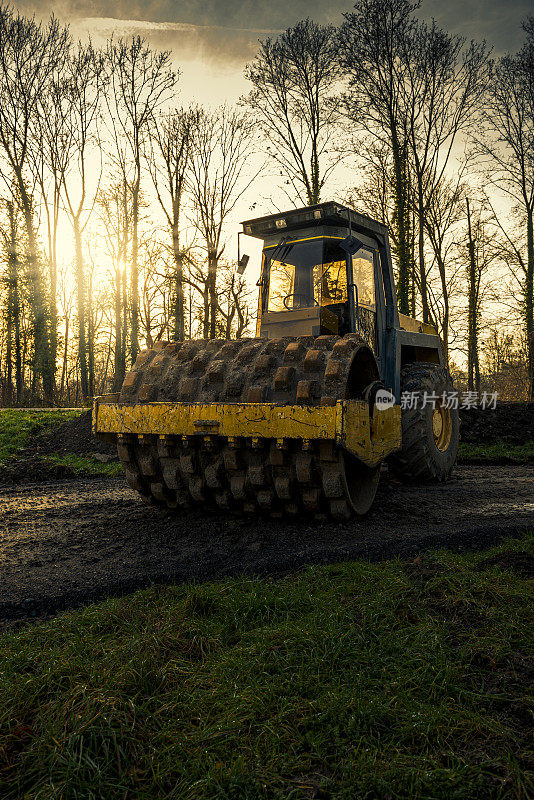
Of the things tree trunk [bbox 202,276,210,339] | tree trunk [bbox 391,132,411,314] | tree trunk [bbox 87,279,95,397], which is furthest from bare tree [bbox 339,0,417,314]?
tree trunk [bbox 87,279,95,397]

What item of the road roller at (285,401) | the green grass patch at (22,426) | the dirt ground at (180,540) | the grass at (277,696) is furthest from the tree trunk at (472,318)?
the grass at (277,696)

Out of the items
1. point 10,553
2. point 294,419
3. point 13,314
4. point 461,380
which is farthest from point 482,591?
point 13,314

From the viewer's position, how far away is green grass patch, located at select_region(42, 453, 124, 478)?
9484 mm

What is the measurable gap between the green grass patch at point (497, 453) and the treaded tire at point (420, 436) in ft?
12.0

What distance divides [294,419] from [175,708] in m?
2.45

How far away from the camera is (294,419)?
173 inches

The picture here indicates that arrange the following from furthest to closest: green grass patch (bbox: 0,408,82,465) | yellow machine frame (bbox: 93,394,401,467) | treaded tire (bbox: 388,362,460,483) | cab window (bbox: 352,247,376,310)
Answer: green grass patch (bbox: 0,408,82,465) < treaded tire (bbox: 388,362,460,483) < cab window (bbox: 352,247,376,310) < yellow machine frame (bbox: 93,394,401,467)

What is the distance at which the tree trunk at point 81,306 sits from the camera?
25625mm

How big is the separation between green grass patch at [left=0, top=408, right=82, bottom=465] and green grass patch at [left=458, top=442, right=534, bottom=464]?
8864 mm

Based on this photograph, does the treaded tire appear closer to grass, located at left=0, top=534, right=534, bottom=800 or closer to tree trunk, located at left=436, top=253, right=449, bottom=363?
grass, located at left=0, top=534, right=534, bottom=800

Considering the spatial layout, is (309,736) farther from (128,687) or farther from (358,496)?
(358,496)

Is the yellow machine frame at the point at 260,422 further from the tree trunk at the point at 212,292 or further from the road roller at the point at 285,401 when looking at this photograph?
Result: the tree trunk at the point at 212,292

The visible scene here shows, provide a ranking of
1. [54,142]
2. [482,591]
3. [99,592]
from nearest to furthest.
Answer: [482,591]
[99,592]
[54,142]

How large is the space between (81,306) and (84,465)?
730 inches
